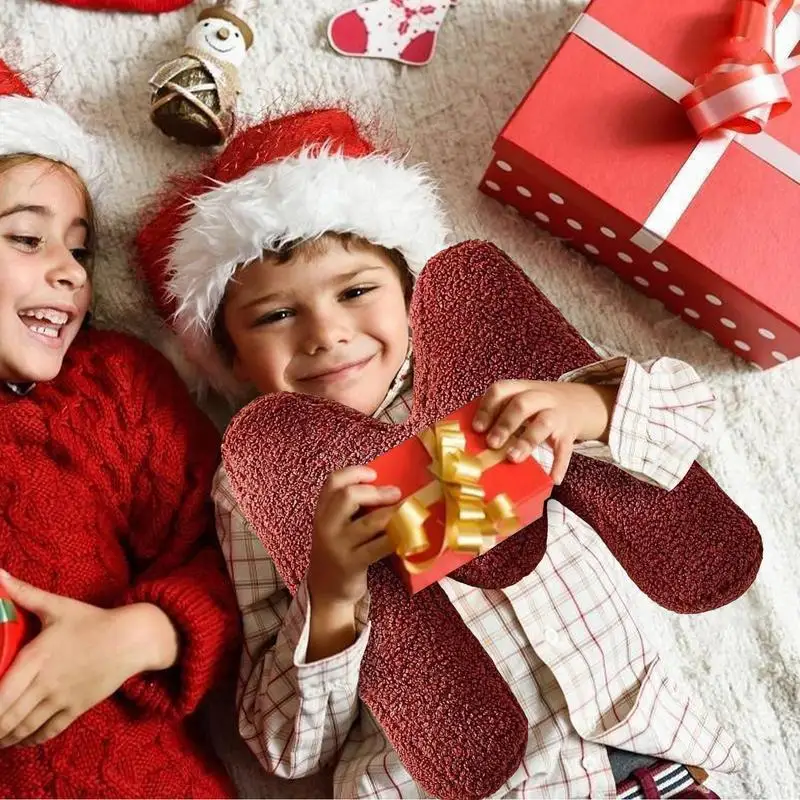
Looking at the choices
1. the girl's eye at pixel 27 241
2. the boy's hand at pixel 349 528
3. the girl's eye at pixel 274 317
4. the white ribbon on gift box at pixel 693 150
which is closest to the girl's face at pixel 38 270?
the girl's eye at pixel 27 241

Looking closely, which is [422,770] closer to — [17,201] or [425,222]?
[425,222]

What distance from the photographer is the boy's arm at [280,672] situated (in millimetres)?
807

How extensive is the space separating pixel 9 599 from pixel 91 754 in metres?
0.21

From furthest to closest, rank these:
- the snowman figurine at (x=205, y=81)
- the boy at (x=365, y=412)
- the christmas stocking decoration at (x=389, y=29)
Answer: the christmas stocking decoration at (x=389, y=29) → the snowman figurine at (x=205, y=81) → the boy at (x=365, y=412)

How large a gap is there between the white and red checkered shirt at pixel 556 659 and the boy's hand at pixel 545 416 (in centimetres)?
2

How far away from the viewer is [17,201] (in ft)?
2.86

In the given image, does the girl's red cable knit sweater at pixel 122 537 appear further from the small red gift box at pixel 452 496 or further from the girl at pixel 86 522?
the small red gift box at pixel 452 496

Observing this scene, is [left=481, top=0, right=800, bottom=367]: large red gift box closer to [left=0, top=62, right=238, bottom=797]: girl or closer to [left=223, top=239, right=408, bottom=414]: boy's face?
[left=223, top=239, right=408, bottom=414]: boy's face

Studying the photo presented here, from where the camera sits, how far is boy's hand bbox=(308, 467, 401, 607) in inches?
27.1

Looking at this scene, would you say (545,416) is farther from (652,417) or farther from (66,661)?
(66,661)

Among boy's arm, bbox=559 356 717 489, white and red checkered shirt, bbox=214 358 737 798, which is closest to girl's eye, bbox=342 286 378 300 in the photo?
white and red checkered shirt, bbox=214 358 737 798

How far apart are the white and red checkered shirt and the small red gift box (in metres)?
0.18

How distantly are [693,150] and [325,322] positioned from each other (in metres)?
0.46

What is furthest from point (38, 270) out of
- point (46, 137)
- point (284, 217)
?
point (284, 217)
